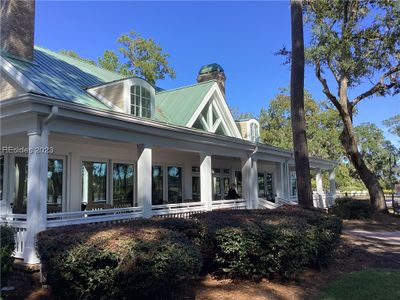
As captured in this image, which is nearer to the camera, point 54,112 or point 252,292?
point 252,292

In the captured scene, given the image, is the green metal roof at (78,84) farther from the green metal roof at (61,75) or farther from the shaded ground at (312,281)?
the shaded ground at (312,281)

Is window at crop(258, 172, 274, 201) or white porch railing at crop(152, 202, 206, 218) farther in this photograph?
window at crop(258, 172, 274, 201)

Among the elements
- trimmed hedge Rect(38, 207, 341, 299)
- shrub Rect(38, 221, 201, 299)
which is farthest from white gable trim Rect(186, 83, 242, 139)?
shrub Rect(38, 221, 201, 299)

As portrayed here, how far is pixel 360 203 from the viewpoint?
2008 centimetres

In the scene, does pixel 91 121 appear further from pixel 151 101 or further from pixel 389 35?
pixel 389 35

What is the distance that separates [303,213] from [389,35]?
1411cm

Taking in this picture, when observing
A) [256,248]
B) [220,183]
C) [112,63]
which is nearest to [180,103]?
[220,183]

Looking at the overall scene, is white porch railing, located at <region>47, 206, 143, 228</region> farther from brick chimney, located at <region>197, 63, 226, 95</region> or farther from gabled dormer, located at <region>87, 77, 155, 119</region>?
brick chimney, located at <region>197, 63, 226, 95</region>

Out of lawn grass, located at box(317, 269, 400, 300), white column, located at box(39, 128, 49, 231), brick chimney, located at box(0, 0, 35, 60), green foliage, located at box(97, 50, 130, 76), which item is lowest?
lawn grass, located at box(317, 269, 400, 300)

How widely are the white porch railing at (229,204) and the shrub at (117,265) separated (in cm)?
940

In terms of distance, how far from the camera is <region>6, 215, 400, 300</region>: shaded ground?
6.41 m

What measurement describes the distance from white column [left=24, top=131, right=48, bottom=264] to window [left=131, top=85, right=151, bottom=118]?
4966 mm

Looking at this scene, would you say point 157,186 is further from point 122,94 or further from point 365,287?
point 365,287

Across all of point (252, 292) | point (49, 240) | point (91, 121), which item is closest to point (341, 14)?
point (91, 121)
